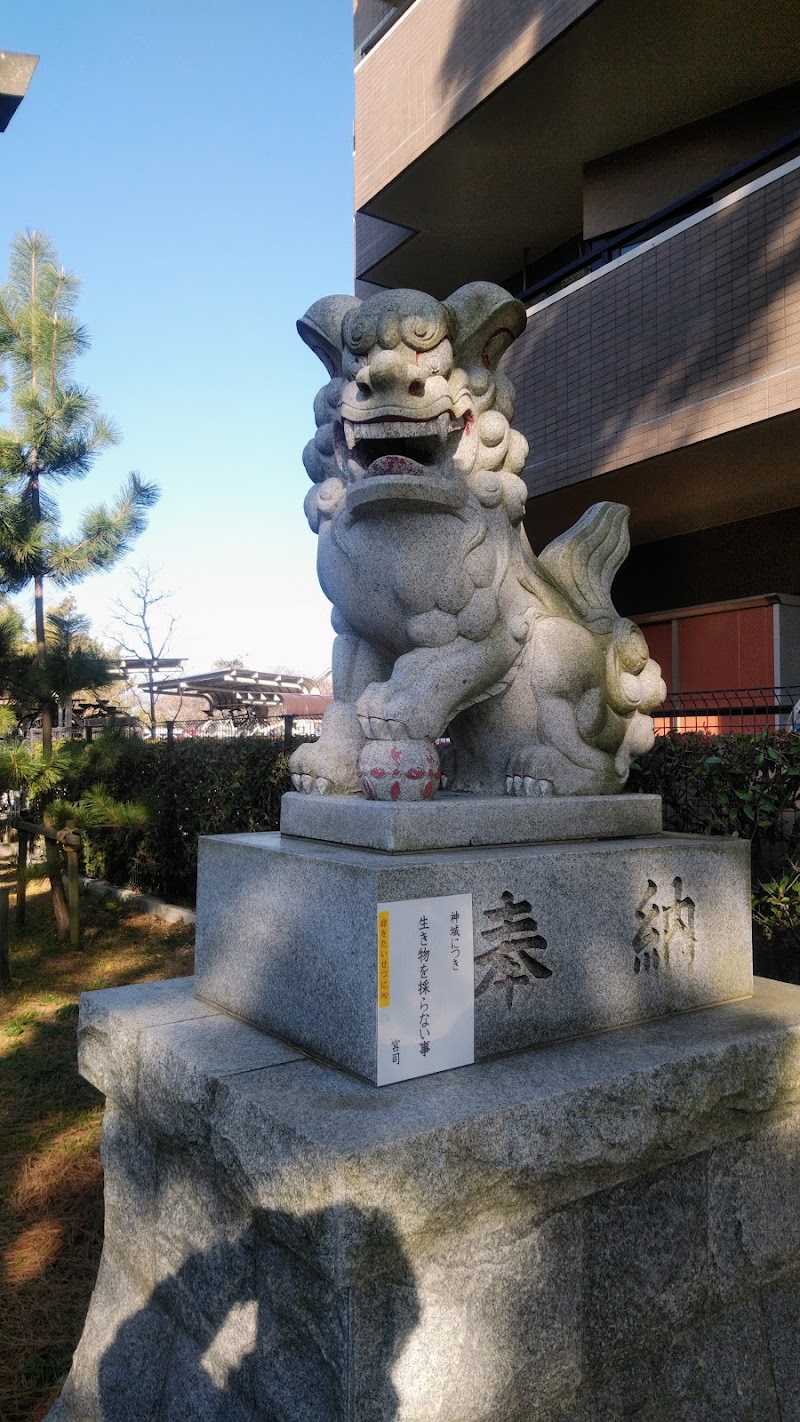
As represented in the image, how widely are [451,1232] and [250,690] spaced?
16465 mm

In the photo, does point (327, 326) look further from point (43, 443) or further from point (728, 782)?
point (43, 443)

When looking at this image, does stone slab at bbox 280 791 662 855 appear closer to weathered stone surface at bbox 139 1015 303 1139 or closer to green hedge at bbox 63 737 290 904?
weathered stone surface at bbox 139 1015 303 1139

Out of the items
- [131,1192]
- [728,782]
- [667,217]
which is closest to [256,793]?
[728,782]

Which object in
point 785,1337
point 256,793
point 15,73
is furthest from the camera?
point 256,793

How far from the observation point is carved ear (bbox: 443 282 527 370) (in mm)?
2209

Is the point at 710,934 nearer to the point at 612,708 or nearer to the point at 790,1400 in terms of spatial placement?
the point at 612,708

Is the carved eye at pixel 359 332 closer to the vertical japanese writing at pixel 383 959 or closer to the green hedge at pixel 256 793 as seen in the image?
the vertical japanese writing at pixel 383 959

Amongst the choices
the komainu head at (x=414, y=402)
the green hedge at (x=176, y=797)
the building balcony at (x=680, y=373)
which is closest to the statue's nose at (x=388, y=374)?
the komainu head at (x=414, y=402)

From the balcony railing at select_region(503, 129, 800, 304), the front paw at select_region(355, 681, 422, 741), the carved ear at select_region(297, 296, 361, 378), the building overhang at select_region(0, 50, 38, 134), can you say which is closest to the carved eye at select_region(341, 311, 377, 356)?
the carved ear at select_region(297, 296, 361, 378)

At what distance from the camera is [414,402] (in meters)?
2.09

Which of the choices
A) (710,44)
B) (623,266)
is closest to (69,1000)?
(623,266)

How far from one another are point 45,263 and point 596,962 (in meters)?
7.96

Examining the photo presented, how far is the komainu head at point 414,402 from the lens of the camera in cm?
207

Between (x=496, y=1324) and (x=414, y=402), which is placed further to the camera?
(x=414, y=402)
